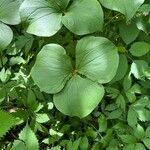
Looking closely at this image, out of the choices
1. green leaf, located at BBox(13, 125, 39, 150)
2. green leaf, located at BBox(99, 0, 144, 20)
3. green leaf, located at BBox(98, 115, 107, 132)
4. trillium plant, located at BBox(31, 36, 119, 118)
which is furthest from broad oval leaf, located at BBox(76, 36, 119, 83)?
green leaf, located at BBox(13, 125, 39, 150)

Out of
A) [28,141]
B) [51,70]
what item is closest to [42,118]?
[28,141]

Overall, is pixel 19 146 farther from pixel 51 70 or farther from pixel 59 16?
pixel 59 16

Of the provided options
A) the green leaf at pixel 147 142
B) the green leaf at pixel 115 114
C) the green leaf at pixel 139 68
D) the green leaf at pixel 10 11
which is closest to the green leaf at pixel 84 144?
the green leaf at pixel 115 114

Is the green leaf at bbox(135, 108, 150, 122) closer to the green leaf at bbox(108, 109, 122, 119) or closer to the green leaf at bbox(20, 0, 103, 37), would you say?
the green leaf at bbox(108, 109, 122, 119)

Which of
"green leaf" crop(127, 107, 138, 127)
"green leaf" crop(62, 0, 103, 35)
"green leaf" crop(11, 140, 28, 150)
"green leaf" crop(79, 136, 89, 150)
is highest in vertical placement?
"green leaf" crop(62, 0, 103, 35)

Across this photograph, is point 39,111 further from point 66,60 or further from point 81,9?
point 81,9

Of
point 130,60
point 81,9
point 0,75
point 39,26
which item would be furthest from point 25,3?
point 130,60
